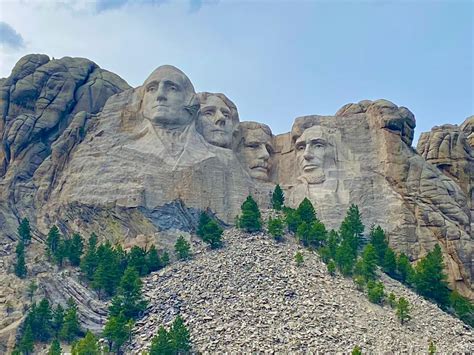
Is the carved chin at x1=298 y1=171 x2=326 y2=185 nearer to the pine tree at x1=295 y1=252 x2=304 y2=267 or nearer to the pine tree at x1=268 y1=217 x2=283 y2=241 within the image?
the pine tree at x1=268 y1=217 x2=283 y2=241

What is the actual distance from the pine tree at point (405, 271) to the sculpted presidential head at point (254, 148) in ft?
24.7

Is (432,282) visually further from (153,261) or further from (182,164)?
(182,164)

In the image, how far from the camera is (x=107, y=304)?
48.4 m

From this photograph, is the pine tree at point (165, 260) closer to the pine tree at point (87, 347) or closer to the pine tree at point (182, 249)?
the pine tree at point (182, 249)

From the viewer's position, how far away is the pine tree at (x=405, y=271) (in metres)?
51.9

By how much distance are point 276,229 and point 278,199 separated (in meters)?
3.34

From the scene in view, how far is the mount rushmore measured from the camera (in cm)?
5344

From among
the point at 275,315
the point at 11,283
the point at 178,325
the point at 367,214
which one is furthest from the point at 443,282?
the point at 11,283

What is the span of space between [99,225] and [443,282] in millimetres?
12023

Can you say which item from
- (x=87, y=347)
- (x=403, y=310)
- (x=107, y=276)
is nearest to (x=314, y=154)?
(x=403, y=310)

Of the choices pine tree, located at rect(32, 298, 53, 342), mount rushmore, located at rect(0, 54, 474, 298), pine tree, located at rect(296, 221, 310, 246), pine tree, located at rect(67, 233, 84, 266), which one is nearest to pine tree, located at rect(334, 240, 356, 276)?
pine tree, located at rect(296, 221, 310, 246)

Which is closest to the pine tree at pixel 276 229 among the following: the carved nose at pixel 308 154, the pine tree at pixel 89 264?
the carved nose at pixel 308 154

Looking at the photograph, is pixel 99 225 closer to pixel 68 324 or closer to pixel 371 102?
pixel 68 324

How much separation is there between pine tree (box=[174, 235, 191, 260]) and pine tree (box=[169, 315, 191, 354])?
20.3ft
